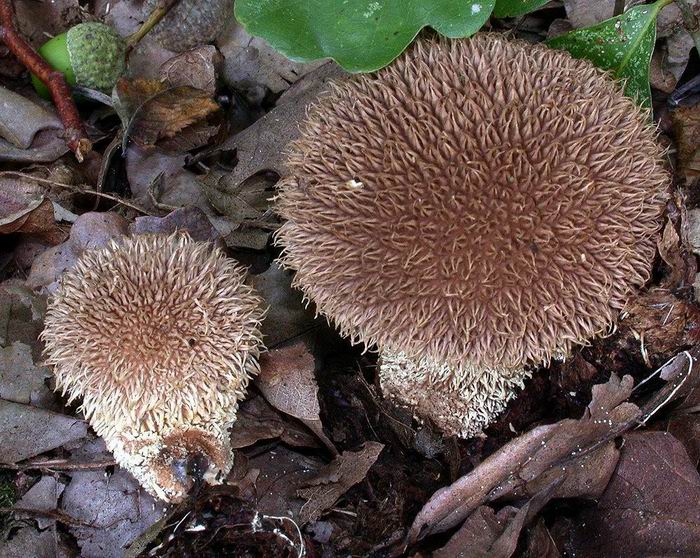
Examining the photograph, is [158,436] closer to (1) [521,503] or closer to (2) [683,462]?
(1) [521,503]

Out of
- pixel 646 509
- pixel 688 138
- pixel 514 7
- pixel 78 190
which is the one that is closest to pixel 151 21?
pixel 78 190

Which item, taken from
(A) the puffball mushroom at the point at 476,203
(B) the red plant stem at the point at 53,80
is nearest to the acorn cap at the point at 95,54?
(B) the red plant stem at the point at 53,80

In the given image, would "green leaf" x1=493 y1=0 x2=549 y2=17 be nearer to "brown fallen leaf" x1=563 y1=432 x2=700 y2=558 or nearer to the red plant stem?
"brown fallen leaf" x1=563 y1=432 x2=700 y2=558

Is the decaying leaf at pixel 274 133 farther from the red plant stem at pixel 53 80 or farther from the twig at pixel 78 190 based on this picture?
the red plant stem at pixel 53 80

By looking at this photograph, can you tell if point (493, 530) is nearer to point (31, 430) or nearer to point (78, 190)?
point (31, 430)

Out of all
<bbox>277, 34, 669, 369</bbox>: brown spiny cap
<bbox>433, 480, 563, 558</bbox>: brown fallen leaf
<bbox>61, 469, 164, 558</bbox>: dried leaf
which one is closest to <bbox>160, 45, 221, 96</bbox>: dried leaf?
<bbox>277, 34, 669, 369</bbox>: brown spiny cap

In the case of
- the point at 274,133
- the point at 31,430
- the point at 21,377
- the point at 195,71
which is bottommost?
the point at 31,430
